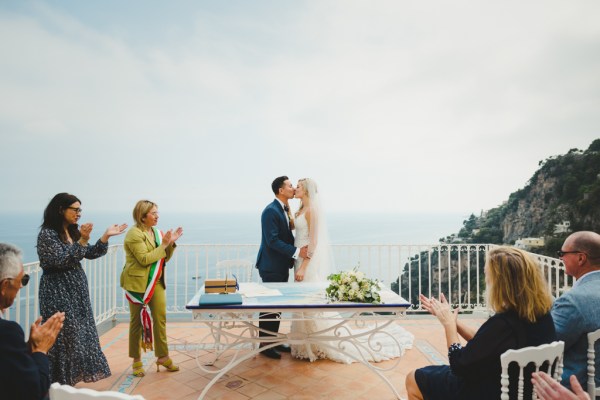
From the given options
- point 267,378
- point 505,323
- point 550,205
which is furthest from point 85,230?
point 550,205

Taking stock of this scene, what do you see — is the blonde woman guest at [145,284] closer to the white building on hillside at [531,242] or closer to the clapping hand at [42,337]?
the clapping hand at [42,337]

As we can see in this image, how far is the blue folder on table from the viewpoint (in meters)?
2.75

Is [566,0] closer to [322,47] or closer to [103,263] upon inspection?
[322,47]

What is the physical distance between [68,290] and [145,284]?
710mm

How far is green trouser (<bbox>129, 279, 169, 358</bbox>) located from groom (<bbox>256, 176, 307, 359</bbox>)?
3.44 ft

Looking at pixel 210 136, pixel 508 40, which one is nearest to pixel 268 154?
pixel 210 136

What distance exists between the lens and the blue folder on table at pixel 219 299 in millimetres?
2754

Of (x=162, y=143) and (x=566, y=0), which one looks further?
(x=162, y=143)

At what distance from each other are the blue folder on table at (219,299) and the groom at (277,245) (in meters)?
1.19

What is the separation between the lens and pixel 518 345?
71.8 inches

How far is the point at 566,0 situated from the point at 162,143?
4934 centimetres

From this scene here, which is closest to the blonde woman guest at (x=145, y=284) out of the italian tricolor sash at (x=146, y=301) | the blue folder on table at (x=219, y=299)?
the italian tricolor sash at (x=146, y=301)

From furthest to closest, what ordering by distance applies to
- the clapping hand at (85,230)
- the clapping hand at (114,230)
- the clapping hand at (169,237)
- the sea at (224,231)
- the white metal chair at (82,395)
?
the sea at (224,231), the clapping hand at (169,237), the clapping hand at (85,230), the clapping hand at (114,230), the white metal chair at (82,395)

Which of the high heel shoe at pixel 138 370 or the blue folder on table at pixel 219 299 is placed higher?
the blue folder on table at pixel 219 299
